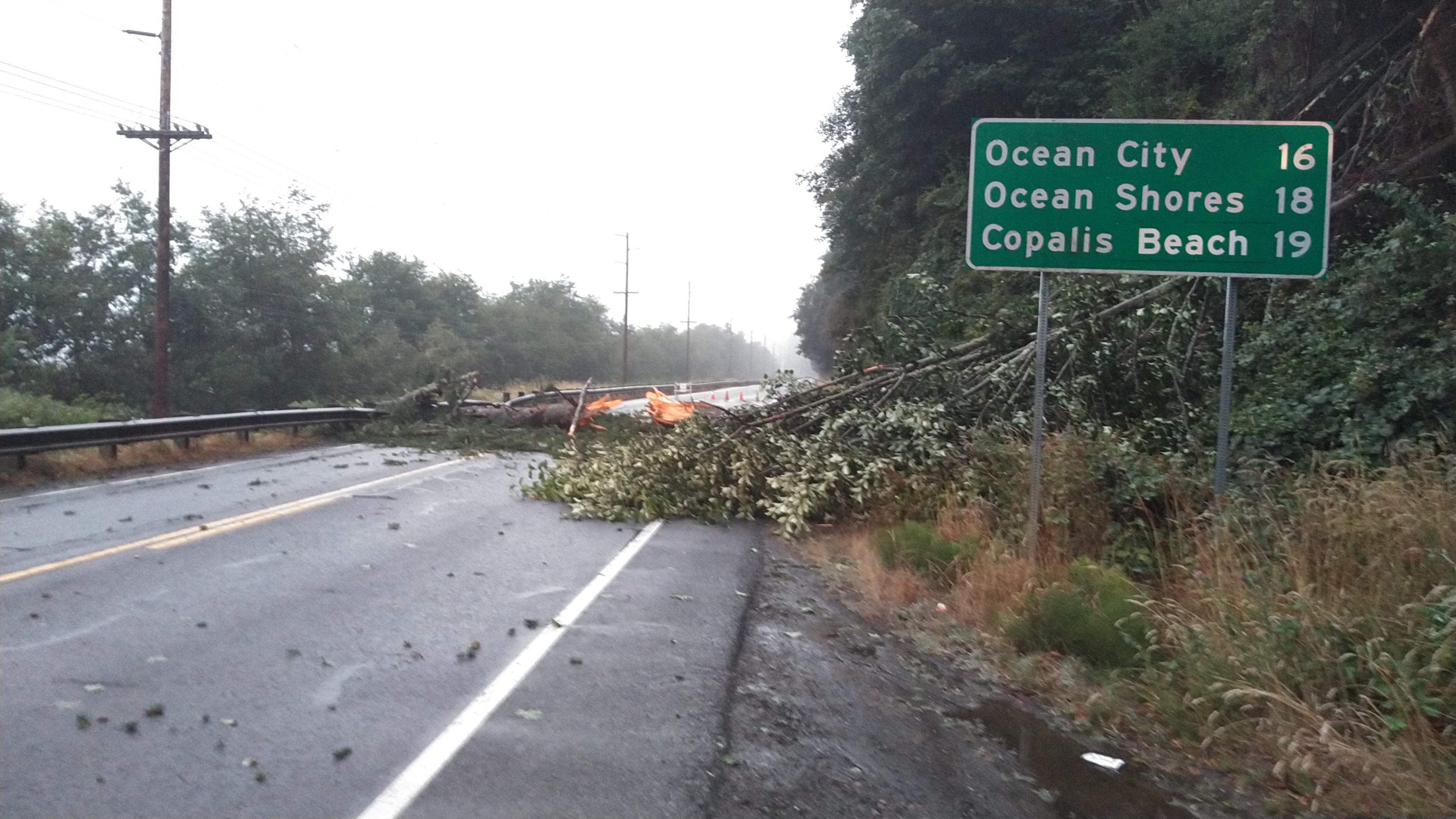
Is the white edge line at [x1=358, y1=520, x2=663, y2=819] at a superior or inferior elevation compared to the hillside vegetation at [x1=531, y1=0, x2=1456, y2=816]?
inferior

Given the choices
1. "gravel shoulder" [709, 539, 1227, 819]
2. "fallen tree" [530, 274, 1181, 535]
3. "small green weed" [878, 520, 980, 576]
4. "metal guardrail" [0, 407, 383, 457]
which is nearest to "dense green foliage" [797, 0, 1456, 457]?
"fallen tree" [530, 274, 1181, 535]

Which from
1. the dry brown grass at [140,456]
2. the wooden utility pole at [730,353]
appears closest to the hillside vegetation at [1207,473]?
the dry brown grass at [140,456]

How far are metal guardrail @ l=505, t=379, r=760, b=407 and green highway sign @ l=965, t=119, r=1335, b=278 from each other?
12.1 meters

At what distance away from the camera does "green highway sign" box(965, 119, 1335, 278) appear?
850 cm

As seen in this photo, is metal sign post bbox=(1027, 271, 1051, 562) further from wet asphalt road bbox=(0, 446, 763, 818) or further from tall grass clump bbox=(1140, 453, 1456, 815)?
wet asphalt road bbox=(0, 446, 763, 818)

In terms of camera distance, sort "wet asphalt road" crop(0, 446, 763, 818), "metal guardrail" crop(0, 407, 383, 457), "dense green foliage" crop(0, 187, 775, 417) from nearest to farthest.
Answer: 1. "wet asphalt road" crop(0, 446, 763, 818)
2. "metal guardrail" crop(0, 407, 383, 457)
3. "dense green foliage" crop(0, 187, 775, 417)

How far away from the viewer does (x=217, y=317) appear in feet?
126

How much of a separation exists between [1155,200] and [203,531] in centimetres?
895

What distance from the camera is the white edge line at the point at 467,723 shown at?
462cm

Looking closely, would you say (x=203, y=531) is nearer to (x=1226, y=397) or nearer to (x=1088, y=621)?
(x=1088, y=621)

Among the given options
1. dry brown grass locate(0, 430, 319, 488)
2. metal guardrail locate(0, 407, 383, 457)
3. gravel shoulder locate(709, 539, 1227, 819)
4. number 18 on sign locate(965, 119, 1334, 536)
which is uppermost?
number 18 on sign locate(965, 119, 1334, 536)

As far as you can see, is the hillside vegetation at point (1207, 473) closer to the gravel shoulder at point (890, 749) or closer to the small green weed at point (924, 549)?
the small green weed at point (924, 549)

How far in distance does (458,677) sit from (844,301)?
31.6 m

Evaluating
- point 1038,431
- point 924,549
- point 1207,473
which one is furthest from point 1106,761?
point 1207,473
